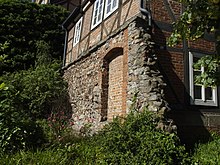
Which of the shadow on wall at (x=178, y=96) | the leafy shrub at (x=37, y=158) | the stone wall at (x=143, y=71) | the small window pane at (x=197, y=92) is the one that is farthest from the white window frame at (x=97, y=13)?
the leafy shrub at (x=37, y=158)

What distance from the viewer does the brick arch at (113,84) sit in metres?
7.13

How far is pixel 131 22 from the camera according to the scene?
21.9 feet

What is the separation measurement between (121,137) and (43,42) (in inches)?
457

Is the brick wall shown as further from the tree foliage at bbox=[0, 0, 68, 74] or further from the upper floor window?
the tree foliage at bbox=[0, 0, 68, 74]

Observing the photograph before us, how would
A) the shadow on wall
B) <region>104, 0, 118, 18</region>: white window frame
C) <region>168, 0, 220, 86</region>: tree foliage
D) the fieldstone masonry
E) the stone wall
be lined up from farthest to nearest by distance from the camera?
1. <region>104, 0, 118, 18</region>: white window frame
2. the shadow on wall
3. the fieldstone masonry
4. the stone wall
5. <region>168, 0, 220, 86</region>: tree foliage

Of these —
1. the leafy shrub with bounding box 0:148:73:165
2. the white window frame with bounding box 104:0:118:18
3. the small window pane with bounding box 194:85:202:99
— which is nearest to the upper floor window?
the white window frame with bounding box 104:0:118:18

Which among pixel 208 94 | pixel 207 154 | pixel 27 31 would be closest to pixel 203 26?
pixel 207 154

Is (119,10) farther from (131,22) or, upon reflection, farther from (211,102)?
(211,102)

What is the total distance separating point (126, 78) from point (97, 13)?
14.8ft

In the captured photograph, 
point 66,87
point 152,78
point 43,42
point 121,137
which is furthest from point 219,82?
point 43,42

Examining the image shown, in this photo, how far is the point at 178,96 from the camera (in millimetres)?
6590

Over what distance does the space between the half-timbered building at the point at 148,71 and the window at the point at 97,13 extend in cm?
61

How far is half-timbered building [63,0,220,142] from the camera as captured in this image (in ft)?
19.6

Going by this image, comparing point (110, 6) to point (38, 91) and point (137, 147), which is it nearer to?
point (38, 91)
